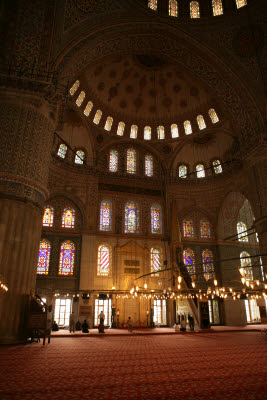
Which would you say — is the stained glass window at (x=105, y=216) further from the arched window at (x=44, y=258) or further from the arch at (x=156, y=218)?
the arched window at (x=44, y=258)

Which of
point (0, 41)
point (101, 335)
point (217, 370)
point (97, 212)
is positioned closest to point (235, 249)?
point (97, 212)

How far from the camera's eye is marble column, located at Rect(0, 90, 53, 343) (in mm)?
8102

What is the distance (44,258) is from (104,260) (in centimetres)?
348

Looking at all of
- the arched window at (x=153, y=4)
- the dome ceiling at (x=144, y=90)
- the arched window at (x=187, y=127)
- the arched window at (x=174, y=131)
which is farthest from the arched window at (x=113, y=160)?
the arched window at (x=153, y=4)

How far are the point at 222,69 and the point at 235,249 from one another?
11.6 metres

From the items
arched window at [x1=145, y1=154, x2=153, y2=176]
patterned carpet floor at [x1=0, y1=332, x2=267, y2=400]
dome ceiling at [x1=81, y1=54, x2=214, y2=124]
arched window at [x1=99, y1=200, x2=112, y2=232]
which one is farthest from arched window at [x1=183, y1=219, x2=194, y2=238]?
patterned carpet floor at [x1=0, y1=332, x2=267, y2=400]

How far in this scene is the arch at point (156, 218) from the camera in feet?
63.0

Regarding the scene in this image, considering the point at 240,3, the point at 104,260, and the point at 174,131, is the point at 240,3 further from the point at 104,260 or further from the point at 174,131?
the point at 104,260

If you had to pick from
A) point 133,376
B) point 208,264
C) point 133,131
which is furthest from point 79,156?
point 133,376

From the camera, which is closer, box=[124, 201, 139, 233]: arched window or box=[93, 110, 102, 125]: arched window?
box=[124, 201, 139, 233]: arched window

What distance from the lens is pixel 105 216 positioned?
724 inches

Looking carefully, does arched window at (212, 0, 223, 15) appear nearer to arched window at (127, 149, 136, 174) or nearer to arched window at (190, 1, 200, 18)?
arched window at (190, 1, 200, 18)

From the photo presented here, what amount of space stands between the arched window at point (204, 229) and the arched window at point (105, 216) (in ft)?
20.5

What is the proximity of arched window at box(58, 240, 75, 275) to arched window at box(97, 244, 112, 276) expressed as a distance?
160 cm
